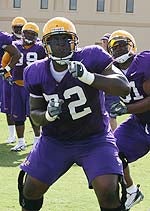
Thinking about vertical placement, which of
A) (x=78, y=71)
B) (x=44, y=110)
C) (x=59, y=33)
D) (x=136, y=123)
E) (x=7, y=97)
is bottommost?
(x=7, y=97)

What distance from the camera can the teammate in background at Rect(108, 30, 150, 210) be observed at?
5301 mm

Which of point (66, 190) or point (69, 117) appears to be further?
point (66, 190)

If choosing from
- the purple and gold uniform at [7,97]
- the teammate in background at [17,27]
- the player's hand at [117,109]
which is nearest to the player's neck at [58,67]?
the player's hand at [117,109]

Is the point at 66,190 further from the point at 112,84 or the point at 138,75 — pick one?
the point at 112,84

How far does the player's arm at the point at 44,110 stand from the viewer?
4087mm

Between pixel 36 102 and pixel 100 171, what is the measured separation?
758mm

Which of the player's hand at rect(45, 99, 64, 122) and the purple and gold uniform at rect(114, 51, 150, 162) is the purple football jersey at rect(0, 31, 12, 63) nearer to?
the purple and gold uniform at rect(114, 51, 150, 162)

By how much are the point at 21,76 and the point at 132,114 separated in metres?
3.66

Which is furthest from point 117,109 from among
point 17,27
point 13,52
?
A: point 17,27

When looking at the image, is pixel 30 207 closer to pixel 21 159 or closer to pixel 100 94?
pixel 100 94

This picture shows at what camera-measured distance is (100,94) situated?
14.6 feet

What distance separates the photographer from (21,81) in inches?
352

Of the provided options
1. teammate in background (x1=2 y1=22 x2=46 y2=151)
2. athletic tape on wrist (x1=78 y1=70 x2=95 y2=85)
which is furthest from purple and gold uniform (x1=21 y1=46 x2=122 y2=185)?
teammate in background (x1=2 y1=22 x2=46 y2=151)

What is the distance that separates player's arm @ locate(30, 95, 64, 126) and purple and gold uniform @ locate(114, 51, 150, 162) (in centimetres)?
113
